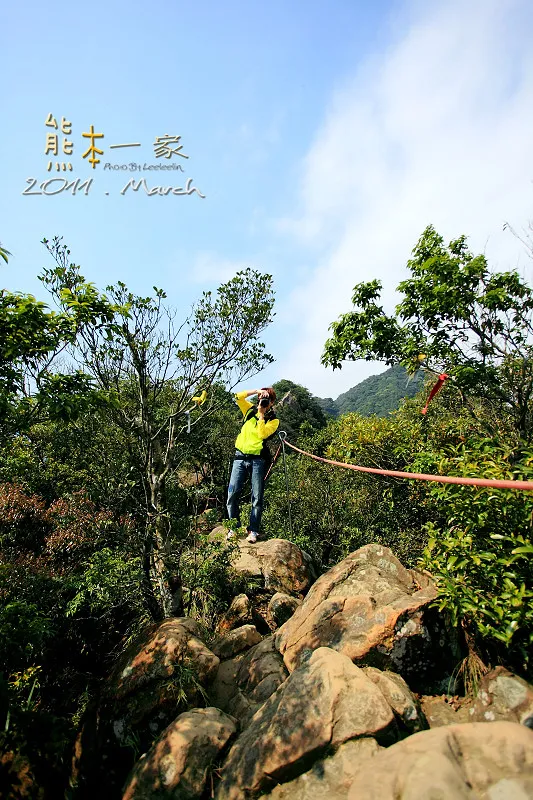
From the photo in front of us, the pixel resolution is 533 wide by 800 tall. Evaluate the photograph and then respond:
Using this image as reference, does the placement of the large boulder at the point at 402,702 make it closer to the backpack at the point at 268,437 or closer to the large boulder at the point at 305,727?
the large boulder at the point at 305,727

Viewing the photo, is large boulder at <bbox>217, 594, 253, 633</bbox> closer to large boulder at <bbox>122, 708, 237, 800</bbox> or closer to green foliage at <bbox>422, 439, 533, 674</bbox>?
large boulder at <bbox>122, 708, 237, 800</bbox>

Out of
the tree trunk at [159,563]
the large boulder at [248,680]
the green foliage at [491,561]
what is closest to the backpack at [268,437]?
the tree trunk at [159,563]

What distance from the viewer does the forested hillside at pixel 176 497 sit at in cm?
439

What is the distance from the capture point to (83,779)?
17.6 feet

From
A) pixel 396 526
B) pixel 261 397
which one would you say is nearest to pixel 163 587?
pixel 261 397

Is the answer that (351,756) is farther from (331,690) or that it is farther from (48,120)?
(48,120)

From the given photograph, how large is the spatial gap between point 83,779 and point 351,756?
3.99 meters

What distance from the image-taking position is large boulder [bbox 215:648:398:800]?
3.69 m

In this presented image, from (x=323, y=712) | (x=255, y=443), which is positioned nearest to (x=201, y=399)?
(x=255, y=443)

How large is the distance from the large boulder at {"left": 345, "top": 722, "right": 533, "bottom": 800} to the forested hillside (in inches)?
42.1

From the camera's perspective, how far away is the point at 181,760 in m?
4.33

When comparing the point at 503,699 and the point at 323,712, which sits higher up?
the point at 323,712

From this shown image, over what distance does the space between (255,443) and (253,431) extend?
0.24m

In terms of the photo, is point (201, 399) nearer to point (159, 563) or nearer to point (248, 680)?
point (159, 563)
